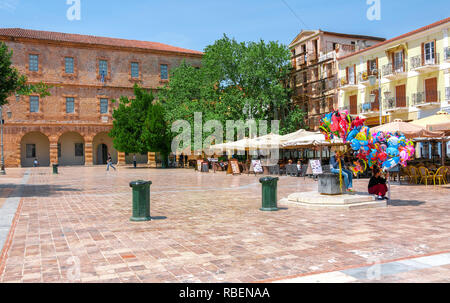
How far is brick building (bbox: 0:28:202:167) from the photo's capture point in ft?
134

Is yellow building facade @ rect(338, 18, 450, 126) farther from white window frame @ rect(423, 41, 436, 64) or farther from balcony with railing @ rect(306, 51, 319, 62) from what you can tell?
balcony with railing @ rect(306, 51, 319, 62)

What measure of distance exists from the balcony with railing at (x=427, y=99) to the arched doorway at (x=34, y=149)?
37.7 metres

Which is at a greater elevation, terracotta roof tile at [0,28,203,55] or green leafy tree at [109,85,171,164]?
terracotta roof tile at [0,28,203,55]

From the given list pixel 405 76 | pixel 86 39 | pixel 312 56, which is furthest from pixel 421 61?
pixel 86 39

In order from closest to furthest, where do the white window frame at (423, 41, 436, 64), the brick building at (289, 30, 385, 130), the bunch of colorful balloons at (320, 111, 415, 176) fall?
1. the bunch of colorful balloons at (320, 111, 415, 176)
2. the white window frame at (423, 41, 436, 64)
3. the brick building at (289, 30, 385, 130)

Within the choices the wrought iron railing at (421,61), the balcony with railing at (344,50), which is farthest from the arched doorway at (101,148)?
the wrought iron railing at (421,61)

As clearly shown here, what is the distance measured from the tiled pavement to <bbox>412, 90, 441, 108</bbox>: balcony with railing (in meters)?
20.0

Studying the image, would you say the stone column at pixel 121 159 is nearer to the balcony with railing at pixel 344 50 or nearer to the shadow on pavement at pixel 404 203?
the balcony with railing at pixel 344 50

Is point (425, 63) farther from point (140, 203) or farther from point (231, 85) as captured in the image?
point (140, 203)

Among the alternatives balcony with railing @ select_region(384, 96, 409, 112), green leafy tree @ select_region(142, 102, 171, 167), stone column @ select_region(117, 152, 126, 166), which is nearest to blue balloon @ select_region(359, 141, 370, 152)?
balcony with railing @ select_region(384, 96, 409, 112)

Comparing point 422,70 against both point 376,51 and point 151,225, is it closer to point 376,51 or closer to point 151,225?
point 376,51
